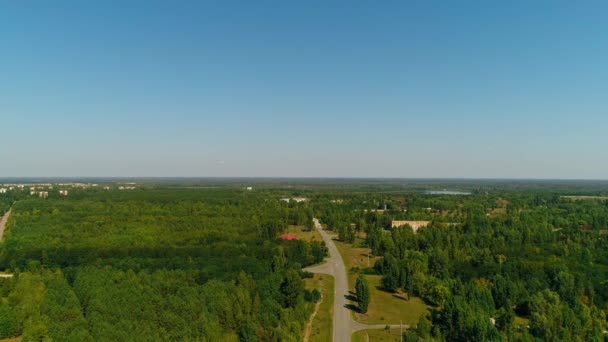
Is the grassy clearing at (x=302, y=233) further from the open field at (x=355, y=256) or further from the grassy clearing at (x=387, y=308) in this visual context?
the grassy clearing at (x=387, y=308)

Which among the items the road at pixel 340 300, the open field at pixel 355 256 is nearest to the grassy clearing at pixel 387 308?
the road at pixel 340 300

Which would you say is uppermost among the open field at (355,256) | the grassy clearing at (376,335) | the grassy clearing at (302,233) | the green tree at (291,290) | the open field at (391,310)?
the green tree at (291,290)

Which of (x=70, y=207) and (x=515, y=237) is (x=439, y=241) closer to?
(x=515, y=237)

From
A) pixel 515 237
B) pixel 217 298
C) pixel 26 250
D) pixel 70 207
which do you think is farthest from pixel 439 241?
pixel 70 207

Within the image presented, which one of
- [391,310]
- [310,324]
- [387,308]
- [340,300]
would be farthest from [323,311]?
[391,310]

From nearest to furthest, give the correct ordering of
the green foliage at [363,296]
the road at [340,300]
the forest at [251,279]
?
the forest at [251,279], the road at [340,300], the green foliage at [363,296]

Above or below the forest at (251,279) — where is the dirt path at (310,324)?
below

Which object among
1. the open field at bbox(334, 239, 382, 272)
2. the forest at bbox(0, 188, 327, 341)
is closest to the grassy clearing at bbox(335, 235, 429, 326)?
the open field at bbox(334, 239, 382, 272)

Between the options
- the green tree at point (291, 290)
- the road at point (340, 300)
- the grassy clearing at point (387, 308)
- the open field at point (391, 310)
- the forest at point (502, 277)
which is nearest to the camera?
the forest at point (502, 277)
